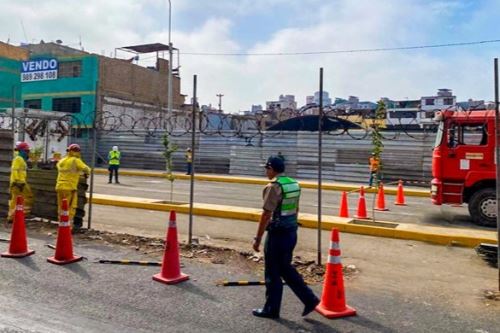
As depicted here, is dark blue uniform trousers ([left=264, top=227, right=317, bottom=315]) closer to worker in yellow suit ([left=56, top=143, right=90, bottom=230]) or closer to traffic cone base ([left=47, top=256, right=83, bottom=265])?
traffic cone base ([left=47, top=256, right=83, bottom=265])

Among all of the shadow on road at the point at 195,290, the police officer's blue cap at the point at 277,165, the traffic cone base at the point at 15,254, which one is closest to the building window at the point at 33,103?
the traffic cone base at the point at 15,254

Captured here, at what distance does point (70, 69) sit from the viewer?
42094 millimetres

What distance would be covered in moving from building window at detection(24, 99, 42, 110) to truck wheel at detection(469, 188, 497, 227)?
1605 inches

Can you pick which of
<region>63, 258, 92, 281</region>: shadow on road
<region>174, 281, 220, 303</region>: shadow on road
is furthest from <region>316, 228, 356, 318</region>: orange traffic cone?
<region>63, 258, 92, 281</region>: shadow on road

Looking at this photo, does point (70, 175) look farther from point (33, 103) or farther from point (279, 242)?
point (33, 103)

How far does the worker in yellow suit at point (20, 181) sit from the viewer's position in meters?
9.52

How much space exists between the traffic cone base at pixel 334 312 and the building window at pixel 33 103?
43625 millimetres

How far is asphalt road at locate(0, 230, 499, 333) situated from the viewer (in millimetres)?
4539

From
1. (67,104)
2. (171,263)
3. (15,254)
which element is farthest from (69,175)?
(67,104)

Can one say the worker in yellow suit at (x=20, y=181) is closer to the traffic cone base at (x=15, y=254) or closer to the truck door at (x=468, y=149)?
the traffic cone base at (x=15, y=254)

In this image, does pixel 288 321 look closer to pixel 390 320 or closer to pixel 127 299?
pixel 390 320

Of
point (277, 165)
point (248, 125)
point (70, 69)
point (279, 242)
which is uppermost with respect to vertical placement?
point (70, 69)

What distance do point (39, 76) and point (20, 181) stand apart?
37375 mm

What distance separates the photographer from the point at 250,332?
439 centimetres
